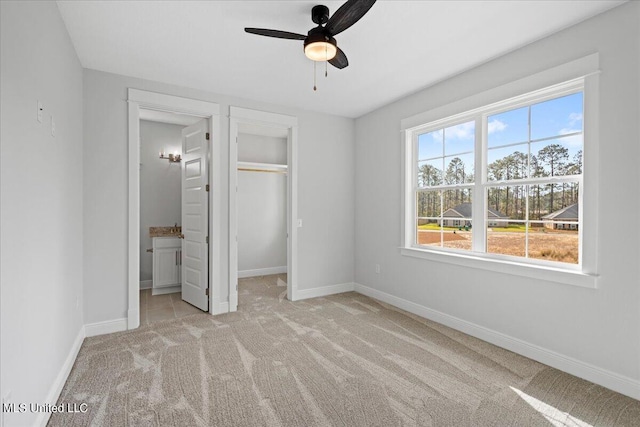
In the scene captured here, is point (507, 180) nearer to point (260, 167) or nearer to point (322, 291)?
point (322, 291)

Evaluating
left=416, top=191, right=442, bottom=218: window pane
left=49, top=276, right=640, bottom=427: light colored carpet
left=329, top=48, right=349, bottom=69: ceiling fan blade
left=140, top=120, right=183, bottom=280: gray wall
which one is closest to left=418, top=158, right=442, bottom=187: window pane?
left=416, top=191, right=442, bottom=218: window pane

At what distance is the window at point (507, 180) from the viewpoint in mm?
2637

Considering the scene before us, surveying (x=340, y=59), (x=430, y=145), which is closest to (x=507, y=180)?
(x=430, y=145)

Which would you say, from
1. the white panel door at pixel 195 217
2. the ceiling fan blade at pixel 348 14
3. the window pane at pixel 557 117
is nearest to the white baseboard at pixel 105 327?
the white panel door at pixel 195 217

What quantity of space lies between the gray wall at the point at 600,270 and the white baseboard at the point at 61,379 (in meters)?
3.51

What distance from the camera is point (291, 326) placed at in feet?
11.5

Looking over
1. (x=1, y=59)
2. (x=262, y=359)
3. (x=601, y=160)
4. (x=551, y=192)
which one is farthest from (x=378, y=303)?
(x=1, y=59)

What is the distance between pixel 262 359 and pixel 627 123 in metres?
3.35

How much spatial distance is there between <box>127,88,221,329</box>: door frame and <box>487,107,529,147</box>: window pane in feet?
10.3

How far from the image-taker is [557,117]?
2703 millimetres

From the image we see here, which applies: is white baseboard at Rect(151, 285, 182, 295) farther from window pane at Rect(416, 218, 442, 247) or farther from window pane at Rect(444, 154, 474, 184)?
window pane at Rect(444, 154, 474, 184)

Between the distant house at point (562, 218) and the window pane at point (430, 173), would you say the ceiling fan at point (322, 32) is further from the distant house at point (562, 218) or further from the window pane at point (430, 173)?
the distant house at point (562, 218)

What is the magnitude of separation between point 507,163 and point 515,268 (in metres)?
1.02

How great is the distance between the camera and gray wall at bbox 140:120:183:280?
17.3ft
